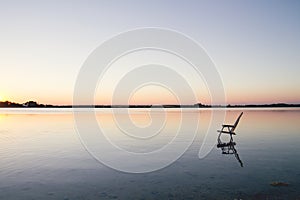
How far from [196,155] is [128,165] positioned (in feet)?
17.2

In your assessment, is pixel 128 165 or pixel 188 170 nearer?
pixel 188 170

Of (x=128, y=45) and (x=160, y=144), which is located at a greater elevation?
(x=128, y=45)

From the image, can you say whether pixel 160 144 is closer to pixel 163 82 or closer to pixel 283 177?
pixel 283 177

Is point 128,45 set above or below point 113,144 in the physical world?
above

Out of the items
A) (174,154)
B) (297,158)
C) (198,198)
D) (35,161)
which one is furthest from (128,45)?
(198,198)

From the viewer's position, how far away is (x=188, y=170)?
47.8 ft

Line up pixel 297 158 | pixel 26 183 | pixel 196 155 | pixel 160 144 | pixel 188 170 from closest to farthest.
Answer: pixel 26 183, pixel 188 170, pixel 297 158, pixel 196 155, pixel 160 144

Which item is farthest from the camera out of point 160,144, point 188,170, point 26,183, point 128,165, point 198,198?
point 160,144

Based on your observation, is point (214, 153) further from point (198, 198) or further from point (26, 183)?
point (26, 183)

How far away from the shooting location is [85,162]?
55.1 feet

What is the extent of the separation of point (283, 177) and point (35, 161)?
44.8 ft

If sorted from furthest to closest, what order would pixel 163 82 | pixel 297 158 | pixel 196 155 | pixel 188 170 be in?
pixel 163 82 → pixel 196 155 → pixel 297 158 → pixel 188 170

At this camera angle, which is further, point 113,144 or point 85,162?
point 113,144

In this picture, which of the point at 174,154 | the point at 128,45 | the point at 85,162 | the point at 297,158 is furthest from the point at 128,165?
the point at 128,45
